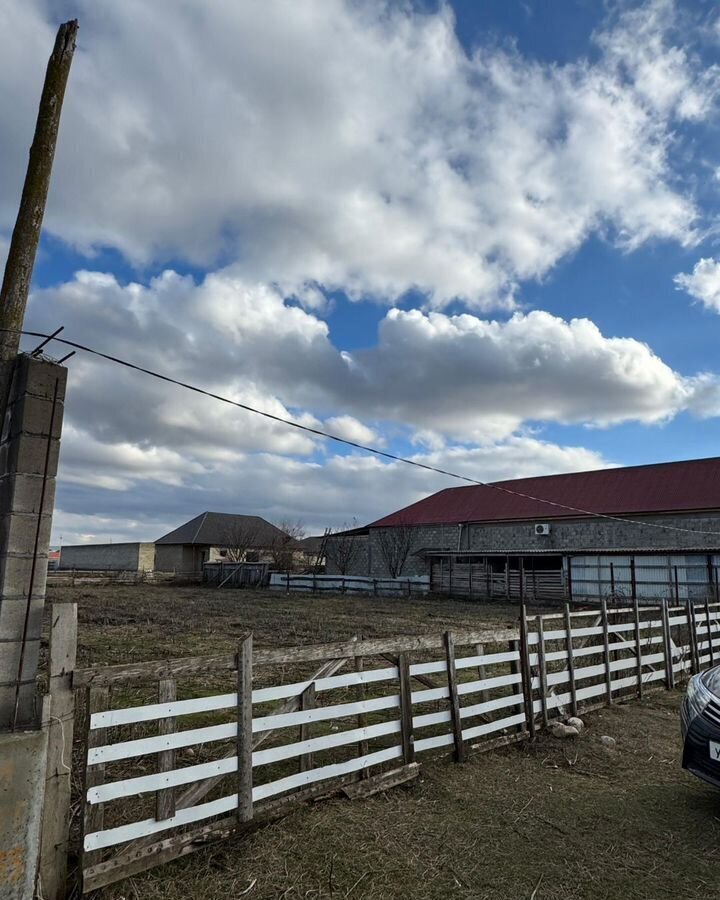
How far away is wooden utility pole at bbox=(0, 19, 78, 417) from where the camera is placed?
422 cm

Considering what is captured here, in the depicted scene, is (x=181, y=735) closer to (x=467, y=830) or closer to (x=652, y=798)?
(x=467, y=830)

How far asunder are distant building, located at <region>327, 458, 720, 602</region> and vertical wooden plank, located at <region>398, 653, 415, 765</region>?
19.8 meters

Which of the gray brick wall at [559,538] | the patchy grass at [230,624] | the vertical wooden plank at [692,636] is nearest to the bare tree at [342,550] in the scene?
the gray brick wall at [559,538]

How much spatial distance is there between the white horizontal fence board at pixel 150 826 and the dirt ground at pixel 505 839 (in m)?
0.23

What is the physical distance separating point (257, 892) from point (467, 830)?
1712 millimetres

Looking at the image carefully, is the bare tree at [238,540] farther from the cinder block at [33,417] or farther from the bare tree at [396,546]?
the cinder block at [33,417]

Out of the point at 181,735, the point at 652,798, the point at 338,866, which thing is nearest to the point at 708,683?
the point at 652,798

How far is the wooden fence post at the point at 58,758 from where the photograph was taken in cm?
355

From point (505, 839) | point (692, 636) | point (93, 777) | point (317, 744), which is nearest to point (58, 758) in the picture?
point (93, 777)

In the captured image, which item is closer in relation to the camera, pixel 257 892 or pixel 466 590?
pixel 257 892

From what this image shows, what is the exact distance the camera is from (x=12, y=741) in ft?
11.1

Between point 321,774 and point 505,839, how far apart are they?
1.47 metres

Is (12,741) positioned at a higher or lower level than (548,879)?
higher

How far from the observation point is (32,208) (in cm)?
453
